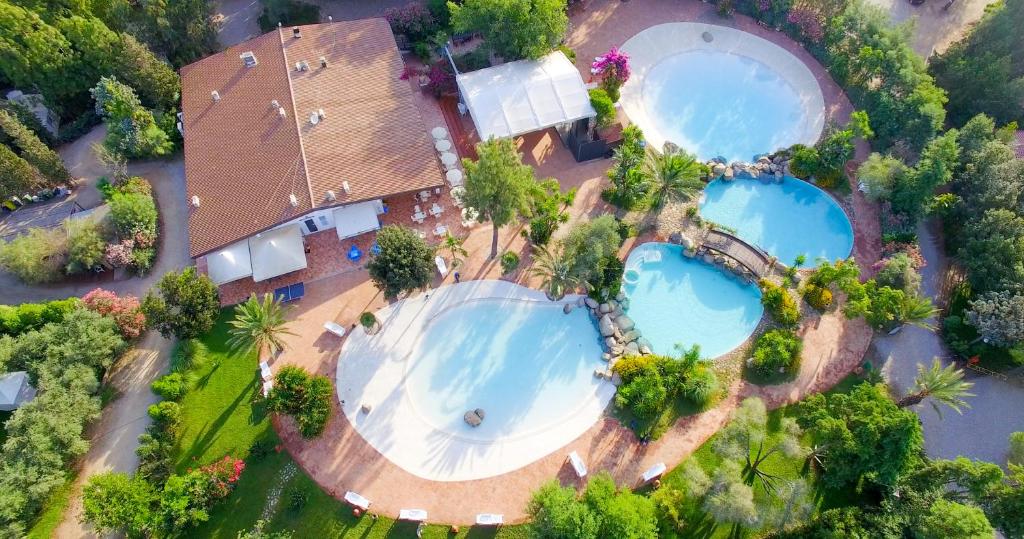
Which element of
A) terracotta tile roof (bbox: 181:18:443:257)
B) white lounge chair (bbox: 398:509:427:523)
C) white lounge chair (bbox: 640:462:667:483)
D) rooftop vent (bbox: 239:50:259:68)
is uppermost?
rooftop vent (bbox: 239:50:259:68)

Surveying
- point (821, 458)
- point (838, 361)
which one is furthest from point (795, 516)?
point (838, 361)

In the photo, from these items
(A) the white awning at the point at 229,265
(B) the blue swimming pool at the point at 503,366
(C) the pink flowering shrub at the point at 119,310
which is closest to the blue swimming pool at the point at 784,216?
(B) the blue swimming pool at the point at 503,366

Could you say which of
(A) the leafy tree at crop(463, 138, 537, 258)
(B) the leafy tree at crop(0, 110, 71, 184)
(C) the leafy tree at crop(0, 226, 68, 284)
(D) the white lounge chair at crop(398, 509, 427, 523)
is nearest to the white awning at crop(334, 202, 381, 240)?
(A) the leafy tree at crop(463, 138, 537, 258)

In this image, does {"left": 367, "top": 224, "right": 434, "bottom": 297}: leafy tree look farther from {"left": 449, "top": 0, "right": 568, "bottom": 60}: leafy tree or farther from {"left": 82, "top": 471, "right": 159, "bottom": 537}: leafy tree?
{"left": 449, "top": 0, "right": 568, "bottom": 60}: leafy tree

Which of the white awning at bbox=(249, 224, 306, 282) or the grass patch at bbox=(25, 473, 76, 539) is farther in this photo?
the white awning at bbox=(249, 224, 306, 282)

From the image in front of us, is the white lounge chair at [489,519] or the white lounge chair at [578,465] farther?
the white lounge chair at [578,465]

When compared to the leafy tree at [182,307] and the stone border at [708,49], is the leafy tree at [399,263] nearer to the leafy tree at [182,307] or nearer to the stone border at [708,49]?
the leafy tree at [182,307]
